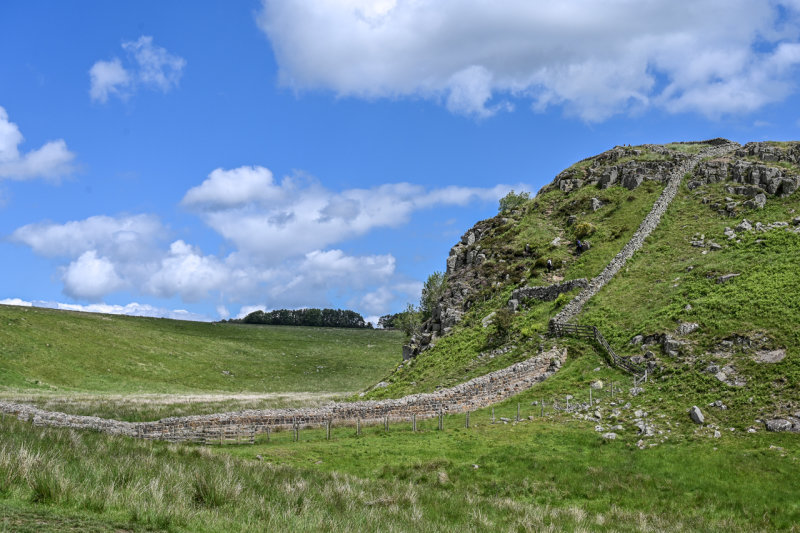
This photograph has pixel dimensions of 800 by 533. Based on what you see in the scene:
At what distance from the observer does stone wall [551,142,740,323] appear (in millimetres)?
49656

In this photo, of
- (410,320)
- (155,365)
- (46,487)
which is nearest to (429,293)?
(410,320)

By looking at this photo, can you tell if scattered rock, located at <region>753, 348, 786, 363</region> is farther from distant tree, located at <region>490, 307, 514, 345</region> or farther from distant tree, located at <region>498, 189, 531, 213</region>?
distant tree, located at <region>498, 189, 531, 213</region>

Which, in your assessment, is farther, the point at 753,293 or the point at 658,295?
the point at 658,295

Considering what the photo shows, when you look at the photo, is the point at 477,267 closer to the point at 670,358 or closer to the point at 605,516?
the point at 670,358

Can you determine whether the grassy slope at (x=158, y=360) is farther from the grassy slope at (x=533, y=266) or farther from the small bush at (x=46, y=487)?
the small bush at (x=46, y=487)

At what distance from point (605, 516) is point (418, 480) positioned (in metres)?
8.03

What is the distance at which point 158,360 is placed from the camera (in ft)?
288

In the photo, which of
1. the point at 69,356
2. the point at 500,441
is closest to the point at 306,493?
the point at 500,441

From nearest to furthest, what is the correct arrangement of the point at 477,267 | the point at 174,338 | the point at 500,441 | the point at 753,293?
the point at 500,441
the point at 753,293
the point at 477,267
the point at 174,338

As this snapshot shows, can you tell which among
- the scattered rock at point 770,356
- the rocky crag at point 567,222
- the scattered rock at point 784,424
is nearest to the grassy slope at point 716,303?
the scattered rock at point 770,356

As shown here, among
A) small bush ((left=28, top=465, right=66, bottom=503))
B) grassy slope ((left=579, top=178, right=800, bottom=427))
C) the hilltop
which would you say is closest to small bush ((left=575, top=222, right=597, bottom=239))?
the hilltop

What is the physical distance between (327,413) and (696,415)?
22.7 metres

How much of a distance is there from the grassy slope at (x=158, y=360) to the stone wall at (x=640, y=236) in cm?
4643

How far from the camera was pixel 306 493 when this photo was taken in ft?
53.7
